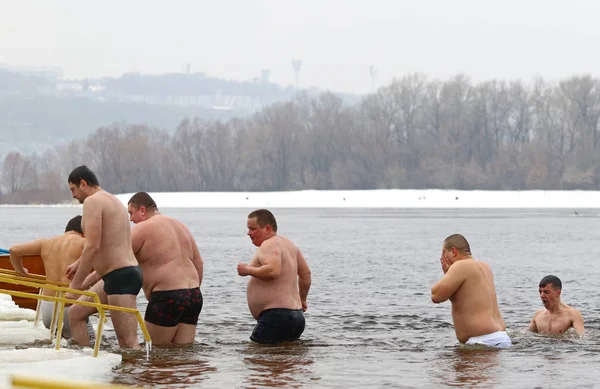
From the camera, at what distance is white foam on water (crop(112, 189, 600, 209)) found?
321 ft

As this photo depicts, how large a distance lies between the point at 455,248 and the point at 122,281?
11.3 feet

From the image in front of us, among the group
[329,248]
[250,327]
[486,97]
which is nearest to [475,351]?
[250,327]

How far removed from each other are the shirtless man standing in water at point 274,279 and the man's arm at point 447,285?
150cm

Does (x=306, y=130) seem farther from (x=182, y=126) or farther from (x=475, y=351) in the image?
(x=475, y=351)

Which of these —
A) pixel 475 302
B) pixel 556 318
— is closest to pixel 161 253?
pixel 475 302

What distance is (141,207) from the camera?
10.9 m

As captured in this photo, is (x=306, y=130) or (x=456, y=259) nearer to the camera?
(x=456, y=259)

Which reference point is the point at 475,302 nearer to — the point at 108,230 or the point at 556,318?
the point at 556,318

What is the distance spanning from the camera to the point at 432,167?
124 metres

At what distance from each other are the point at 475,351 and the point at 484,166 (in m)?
114

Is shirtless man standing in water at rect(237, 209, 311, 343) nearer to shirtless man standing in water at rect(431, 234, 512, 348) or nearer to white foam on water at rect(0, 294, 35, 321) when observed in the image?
shirtless man standing in water at rect(431, 234, 512, 348)

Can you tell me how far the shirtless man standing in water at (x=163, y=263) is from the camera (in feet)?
35.7

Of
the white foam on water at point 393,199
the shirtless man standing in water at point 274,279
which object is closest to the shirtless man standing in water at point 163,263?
the shirtless man standing in water at point 274,279

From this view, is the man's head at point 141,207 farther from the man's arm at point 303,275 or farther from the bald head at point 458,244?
the bald head at point 458,244
